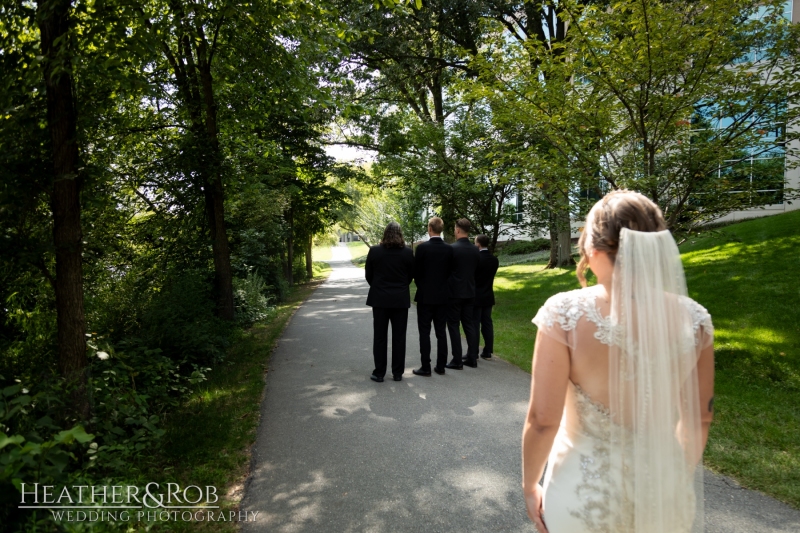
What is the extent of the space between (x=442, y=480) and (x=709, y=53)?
6491 mm

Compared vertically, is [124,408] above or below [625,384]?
below

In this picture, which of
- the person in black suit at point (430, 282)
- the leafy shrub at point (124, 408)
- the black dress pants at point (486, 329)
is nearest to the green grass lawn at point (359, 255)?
the black dress pants at point (486, 329)

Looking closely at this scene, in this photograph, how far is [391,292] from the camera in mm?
6809

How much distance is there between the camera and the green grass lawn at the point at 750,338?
14.1ft

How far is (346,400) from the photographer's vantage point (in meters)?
6.17

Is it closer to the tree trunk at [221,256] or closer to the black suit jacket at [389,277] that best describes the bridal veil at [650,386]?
the black suit jacket at [389,277]

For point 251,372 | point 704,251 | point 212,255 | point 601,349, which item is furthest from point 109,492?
point 704,251

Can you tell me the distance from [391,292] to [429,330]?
939 millimetres

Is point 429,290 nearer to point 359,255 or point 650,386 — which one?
point 650,386

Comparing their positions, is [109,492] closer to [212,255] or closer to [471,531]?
[471,531]

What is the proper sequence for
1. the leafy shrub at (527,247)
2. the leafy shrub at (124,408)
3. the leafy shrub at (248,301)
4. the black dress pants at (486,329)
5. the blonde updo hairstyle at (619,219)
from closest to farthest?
the blonde updo hairstyle at (619,219)
the leafy shrub at (124,408)
the black dress pants at (486,329)
the leafy shrub at (248,301)
the leafy shrub at (527,247)

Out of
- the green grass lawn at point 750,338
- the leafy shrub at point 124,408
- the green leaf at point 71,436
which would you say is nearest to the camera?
the green leaf at point 71,436

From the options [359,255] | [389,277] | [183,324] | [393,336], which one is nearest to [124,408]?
[183,324]

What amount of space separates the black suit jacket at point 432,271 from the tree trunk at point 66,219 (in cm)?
419
